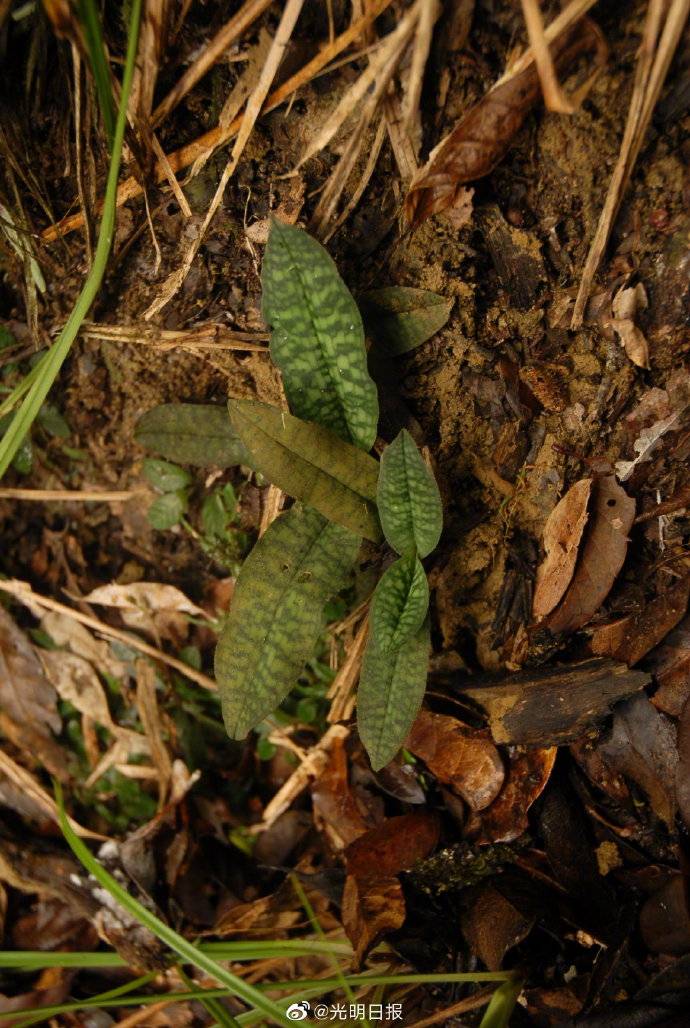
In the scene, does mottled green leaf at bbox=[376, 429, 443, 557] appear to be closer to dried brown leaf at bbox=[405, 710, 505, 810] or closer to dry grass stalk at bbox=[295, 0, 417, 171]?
dried brown leaf at bbox=[405, 710, 505, 810]

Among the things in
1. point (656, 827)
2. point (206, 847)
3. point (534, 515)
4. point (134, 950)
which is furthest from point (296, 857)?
point (534, 515)

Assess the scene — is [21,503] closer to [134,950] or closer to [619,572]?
[134,950]

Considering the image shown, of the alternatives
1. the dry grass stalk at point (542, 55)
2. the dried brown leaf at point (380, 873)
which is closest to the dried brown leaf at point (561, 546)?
the dried brown leaf at point (380, 873)

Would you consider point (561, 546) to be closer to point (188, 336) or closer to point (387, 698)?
point (387, 698)

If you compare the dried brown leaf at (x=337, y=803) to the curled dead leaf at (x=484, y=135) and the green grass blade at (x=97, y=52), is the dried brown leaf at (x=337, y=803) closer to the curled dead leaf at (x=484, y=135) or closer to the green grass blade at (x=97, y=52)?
the curled dead leaf at (x=484, y=135)

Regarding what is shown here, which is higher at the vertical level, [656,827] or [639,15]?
[639,15]

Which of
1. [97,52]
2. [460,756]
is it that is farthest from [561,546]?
[97,52]
